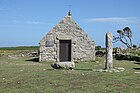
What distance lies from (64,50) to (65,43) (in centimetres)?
72

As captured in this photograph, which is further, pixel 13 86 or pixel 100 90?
pixel 13 86

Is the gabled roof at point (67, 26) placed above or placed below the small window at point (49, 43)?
above

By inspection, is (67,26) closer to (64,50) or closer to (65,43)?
(65,43)

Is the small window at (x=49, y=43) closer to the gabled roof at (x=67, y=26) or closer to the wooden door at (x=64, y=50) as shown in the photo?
the gabled roof at (x=67, y=26)

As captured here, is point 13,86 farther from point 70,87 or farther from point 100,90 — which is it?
point 100,90

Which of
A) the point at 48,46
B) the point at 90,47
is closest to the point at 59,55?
the point at 48,46

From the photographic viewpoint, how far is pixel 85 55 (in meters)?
29.2

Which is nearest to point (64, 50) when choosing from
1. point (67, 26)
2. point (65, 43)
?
point (65, 43)

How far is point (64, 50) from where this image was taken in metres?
29.0

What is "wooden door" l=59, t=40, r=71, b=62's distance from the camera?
28.8m

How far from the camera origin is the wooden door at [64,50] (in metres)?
28.8

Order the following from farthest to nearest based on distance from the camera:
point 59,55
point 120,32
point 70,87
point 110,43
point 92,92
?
1. point 120,32
2. point 59,55
3. point 110,43
4. point 70,87
5. point 92,92

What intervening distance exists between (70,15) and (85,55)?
450 centimetres

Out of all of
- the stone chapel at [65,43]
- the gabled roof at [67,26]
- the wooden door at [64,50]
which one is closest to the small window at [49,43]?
the stone chapel at [65,43]
